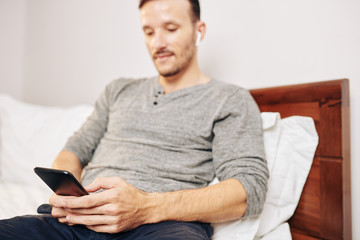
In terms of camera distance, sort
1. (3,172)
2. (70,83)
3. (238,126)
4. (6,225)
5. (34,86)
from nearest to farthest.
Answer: (6,225)
(238,126)
(3,172)
(70,83)
(34,86)

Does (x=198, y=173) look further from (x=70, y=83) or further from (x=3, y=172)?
(x=70, y=83)

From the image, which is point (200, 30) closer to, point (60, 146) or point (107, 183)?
point (107, 183)

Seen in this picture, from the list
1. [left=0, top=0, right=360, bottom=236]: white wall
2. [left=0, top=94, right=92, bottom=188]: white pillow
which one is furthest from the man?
[left=0, top=94, right=92, bottom=188]: white pillow

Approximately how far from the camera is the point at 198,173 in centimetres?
93

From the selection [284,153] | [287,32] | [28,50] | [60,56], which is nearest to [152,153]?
[284,153]

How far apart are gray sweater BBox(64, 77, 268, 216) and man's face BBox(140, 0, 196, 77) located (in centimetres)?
10

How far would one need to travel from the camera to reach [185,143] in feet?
3.10

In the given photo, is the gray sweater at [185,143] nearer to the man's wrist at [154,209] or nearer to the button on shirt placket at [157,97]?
the button on shirt placket at [157,97]

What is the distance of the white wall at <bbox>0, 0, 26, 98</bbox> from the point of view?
2.46 m

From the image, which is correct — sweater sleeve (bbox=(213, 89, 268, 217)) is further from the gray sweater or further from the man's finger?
the man's finger

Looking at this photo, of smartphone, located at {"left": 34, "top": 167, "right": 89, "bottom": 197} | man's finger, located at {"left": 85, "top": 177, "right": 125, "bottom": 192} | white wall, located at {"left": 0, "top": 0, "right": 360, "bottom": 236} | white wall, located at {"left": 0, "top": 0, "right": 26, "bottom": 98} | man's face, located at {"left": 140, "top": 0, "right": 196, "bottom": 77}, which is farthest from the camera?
white wall, located at {"left": 0, "top": 0, "right": 26, "bottom": 98}

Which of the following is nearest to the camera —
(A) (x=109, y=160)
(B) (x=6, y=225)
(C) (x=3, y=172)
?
(B) (x=6, y=225)

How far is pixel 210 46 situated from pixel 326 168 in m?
0.75

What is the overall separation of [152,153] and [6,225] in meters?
0.44
